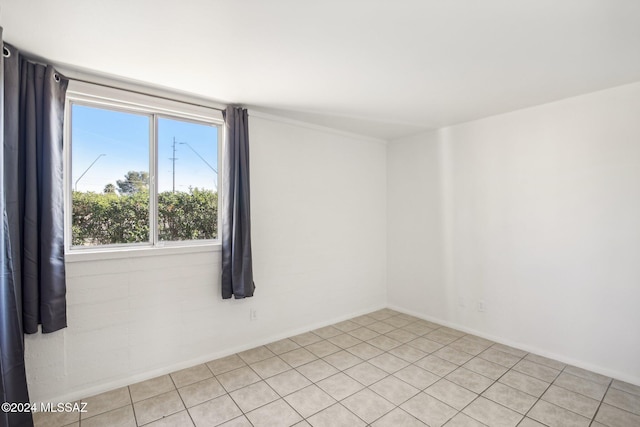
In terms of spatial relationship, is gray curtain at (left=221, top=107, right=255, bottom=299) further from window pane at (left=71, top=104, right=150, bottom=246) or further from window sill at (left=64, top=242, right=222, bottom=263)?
window pane at (left=71, top=104, right=150, bottom=246)

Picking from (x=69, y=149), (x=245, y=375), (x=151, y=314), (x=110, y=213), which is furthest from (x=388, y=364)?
(x=69, y=149)

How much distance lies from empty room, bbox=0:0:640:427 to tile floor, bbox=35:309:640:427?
0.02 metres

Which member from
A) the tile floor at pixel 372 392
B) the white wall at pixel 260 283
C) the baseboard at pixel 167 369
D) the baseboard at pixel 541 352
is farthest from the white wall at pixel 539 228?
the baseboard at pixel 167 369

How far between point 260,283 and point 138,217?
1.33m

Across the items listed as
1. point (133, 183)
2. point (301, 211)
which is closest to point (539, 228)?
point (301, 211)

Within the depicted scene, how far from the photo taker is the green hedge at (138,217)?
2.43 metres

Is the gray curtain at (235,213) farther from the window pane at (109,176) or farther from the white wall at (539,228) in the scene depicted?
the white wall at (539,228)

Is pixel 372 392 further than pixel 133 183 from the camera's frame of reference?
No

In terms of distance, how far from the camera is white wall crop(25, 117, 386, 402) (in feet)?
7.60

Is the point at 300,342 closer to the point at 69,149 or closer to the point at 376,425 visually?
the point at 376,425

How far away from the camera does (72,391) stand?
7.43 feet

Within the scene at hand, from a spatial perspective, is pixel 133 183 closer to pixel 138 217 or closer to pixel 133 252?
pixel 138 217

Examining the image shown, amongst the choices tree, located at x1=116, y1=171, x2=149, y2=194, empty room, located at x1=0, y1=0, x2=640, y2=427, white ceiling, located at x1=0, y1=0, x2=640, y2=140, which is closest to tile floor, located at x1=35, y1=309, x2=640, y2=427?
empty room, located at x1=0, y1=0, x2=640, y2=427

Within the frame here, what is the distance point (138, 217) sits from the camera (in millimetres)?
2658
